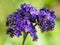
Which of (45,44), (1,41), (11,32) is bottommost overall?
(45,44)

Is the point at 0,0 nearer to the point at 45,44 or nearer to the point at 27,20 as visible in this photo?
the point at 45,44

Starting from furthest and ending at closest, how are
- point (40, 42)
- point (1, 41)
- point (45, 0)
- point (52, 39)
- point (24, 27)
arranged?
point (45, 0) < point (52, 39) < point (40, 42) < point (1, 41) < point (24, 27)

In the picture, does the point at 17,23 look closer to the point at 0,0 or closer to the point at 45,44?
the point at 0,0

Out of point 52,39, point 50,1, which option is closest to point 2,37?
point 52,39

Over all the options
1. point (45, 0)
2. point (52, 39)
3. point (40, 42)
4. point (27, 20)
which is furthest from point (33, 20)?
point (45, 0)

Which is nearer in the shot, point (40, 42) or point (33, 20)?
point (33, 20)

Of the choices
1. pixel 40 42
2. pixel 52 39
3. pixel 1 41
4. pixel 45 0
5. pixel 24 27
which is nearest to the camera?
pixel 24 27

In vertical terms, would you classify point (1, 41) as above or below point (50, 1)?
below
